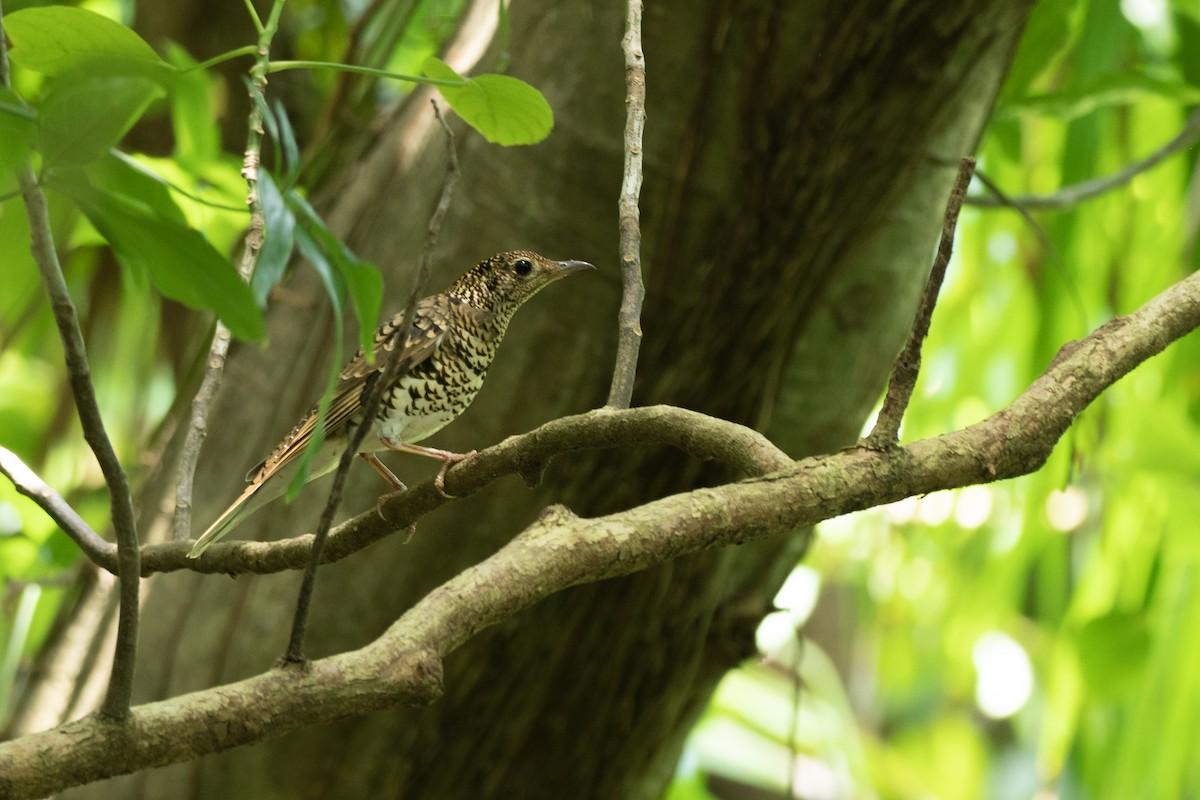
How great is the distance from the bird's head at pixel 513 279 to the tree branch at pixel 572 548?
0.77m

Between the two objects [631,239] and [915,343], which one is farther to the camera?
[631,239]

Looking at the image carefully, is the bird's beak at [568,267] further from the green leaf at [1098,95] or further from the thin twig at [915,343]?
the green leaf at [1098,95]

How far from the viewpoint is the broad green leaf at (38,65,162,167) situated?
812 millimetres

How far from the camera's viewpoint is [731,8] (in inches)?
80.1

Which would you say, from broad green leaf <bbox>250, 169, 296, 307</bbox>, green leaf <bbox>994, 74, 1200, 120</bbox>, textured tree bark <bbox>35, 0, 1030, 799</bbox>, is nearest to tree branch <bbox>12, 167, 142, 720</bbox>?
broad green leaf <bbox>250, 169, 296, 307</bbox>

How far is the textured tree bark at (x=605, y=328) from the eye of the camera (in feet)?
6.84

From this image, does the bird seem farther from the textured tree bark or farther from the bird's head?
the textured tree bark

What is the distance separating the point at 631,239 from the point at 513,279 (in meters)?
A: 0.82

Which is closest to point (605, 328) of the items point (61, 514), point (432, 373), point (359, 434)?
point (432, 373)

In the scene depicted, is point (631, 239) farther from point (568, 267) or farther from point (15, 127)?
point (568, 267)

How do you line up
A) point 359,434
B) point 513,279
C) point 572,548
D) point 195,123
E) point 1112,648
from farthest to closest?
1. point 1112,648
2. point 195,123
3. point 513,279
4. point 572,548
5. point 359,434

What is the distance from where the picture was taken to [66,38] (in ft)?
3.45

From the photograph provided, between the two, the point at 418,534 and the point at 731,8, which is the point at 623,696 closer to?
the point at 418,534

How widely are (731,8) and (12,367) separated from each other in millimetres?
2749
